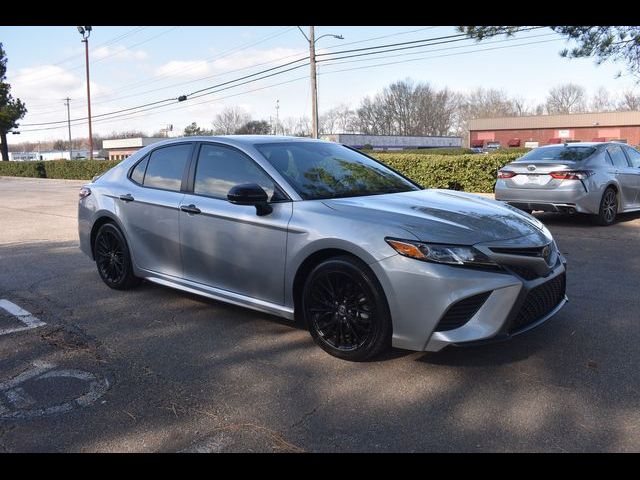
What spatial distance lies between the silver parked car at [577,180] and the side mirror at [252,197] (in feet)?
21.4

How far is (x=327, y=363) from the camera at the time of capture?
386 cm

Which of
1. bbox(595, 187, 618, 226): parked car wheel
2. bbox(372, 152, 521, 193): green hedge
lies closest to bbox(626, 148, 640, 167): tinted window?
bbox(595, 187, 618, 226): parked car wheel

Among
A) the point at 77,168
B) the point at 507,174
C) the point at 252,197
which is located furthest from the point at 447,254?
the point at 77,168

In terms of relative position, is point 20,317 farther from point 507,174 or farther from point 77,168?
point 77,168

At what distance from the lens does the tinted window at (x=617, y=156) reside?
31.8 feet

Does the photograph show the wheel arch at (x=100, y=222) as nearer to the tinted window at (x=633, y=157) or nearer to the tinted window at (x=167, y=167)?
the tinted window at (x=167, y=167)

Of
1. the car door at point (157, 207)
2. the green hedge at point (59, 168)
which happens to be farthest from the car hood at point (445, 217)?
the green hedge at point (59, 168)

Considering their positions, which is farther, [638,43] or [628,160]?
[638,43]

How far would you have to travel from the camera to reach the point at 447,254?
136 inches
